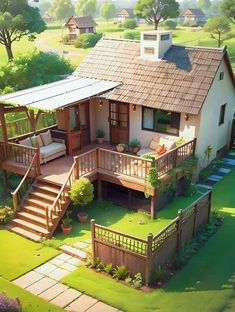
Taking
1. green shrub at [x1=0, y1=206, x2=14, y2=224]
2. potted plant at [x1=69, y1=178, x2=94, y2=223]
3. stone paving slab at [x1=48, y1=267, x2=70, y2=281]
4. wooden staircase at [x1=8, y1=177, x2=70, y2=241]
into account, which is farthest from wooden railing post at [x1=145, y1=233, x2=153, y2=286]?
green shrub at [x1=0, y1=206, x2=14, y2=224]

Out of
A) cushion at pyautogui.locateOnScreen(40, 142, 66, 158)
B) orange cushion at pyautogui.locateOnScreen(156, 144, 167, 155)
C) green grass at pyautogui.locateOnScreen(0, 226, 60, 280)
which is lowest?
green grass at pyautogui.locateOnScreen(0, 226, 60, 280)

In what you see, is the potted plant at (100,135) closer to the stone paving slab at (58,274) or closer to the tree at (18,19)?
the stone paving slab at (58,274)

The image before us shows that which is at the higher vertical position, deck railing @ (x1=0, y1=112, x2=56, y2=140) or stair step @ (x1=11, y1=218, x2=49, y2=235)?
deck railing @ (x1=0, y1=112, x2=56, y2=140)

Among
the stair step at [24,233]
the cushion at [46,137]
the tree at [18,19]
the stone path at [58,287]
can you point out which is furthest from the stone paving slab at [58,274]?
the tree at [18,19]

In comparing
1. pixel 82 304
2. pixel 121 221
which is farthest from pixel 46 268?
pixel 121 221

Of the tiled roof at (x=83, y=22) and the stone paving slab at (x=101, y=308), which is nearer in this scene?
the stone paving slab at (x=101, y=308)

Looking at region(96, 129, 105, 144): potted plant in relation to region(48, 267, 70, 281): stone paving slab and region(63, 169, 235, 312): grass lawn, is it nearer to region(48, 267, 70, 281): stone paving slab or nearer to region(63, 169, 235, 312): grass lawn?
region(63, 169, 235, 312): grass lawn

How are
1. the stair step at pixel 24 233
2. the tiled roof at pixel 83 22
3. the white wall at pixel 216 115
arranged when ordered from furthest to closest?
1. the tiled roof at pixel 83 22
2. the white wall at pixel 216 115
3. the stair step at pixel 24 233
